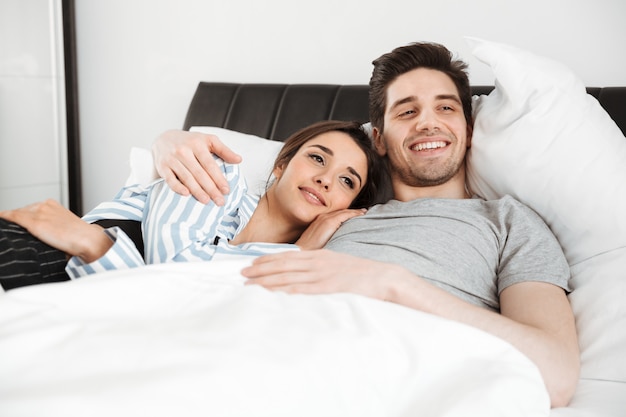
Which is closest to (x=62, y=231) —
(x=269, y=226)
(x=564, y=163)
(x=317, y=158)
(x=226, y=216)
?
(x=226, y=216)

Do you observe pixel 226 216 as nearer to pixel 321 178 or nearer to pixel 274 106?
pixel 321 178

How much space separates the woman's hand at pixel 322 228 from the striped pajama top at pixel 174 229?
0.13 m

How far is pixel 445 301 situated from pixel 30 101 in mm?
2779

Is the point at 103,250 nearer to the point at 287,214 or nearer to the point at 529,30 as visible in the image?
the point at 287,214

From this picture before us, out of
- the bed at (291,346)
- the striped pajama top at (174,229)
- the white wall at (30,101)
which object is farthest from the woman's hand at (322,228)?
the white wall at (30,101)

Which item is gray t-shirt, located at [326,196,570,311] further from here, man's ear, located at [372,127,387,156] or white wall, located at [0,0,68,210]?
white wall, located at [0,0,68,210]

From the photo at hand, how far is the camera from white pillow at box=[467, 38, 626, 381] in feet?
4.07

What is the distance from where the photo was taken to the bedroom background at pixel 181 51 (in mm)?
1882

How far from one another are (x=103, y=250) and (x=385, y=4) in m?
1.47

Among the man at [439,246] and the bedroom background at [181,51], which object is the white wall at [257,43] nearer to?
the bedroom background at [181,51]

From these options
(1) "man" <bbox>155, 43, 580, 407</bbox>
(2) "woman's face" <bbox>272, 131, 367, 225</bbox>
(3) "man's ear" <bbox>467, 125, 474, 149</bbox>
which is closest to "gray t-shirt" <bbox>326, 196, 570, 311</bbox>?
(1) "man" <bbox>155, 43, 580, 407</bbox>

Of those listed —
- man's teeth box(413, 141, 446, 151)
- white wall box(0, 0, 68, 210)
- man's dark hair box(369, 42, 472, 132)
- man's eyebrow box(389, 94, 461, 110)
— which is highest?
man's dark hair box(369, 42, 472, 132)

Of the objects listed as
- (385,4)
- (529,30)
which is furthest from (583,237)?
(385,4)

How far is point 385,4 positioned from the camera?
2203 millimetres
